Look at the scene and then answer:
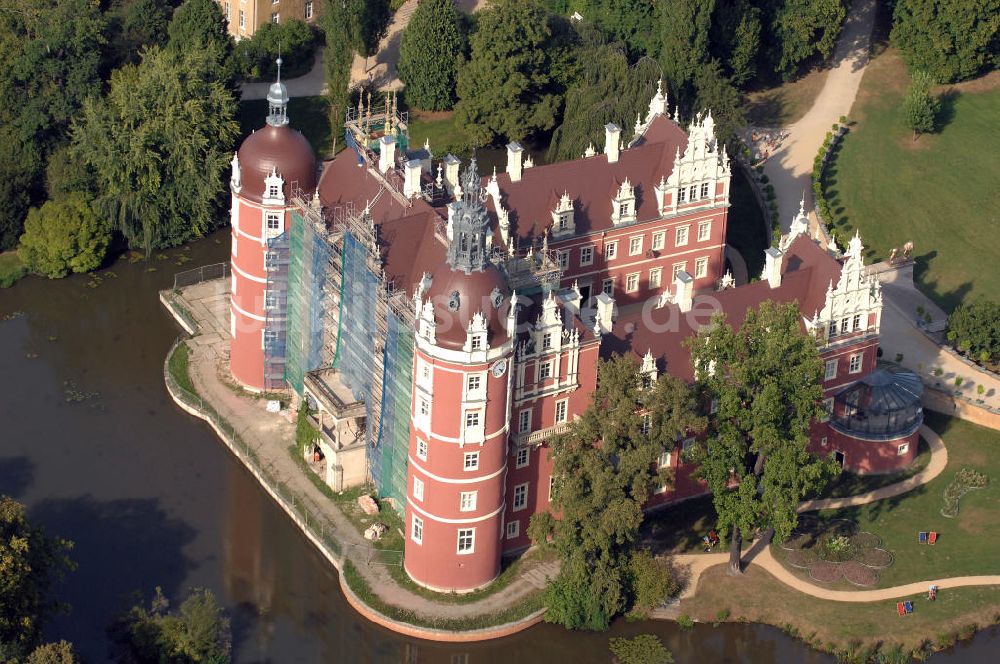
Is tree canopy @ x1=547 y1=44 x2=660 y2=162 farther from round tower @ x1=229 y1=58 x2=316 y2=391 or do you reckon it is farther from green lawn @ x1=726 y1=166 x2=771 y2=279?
round tower @ x1=229 y1=58 x2=316 y2=391

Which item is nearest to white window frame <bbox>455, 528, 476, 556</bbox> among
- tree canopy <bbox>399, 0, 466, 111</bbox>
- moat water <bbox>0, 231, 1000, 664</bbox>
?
moat water <bbox>0, 231, 1000, 664</bbox>

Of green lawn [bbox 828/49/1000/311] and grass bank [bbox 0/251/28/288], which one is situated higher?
green lawn [bbox 828/49/1000/311]

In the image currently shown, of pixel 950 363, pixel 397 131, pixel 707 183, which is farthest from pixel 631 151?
pixel 950 363

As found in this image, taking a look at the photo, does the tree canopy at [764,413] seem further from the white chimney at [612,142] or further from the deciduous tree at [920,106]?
the deciduous tree at [920,106]

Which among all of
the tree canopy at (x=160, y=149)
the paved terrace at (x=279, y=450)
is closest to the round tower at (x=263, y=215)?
the paved terrace at (x=279, y=450)

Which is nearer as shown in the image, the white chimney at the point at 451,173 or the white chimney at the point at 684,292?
the white chimney at the point at 684,292

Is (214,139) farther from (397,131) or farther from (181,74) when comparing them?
(397,131)
